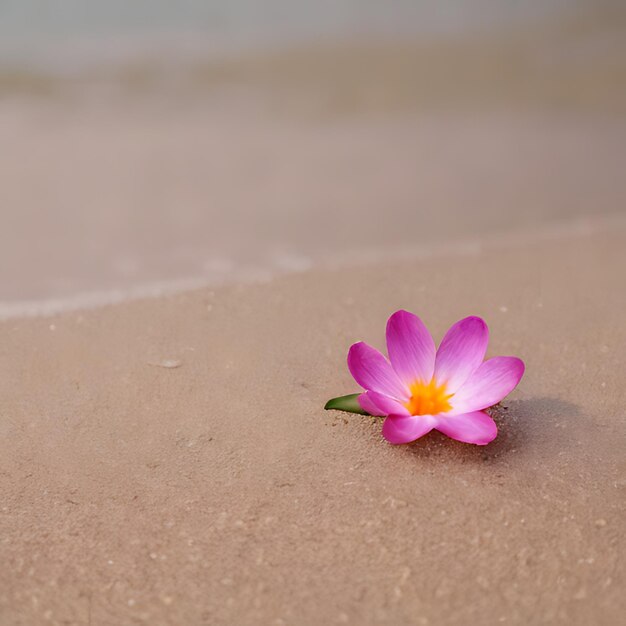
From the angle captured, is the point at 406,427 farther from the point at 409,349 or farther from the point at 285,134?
the point at 285,134

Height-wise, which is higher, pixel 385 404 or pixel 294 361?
pixel 294 361

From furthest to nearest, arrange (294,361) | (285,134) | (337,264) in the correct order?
1. (285,134)
2. (337,264)
3. (294,361)

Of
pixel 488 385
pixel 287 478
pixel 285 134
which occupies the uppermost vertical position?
pixel 285 134

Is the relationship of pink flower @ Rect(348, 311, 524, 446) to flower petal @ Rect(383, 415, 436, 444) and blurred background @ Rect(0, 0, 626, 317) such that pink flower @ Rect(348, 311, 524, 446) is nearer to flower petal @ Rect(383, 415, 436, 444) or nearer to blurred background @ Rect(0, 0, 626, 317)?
flower petal @ Rect(383, 415, 436, 444)

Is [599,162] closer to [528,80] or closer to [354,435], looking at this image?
[528,80]

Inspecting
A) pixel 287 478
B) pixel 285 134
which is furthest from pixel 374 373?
pixel 285 134

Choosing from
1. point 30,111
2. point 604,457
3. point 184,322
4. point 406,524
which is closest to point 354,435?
point 406,524
